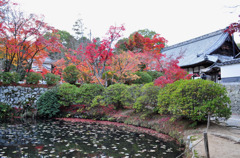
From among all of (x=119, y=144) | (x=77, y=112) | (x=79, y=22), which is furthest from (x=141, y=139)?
(x=79, y=22)

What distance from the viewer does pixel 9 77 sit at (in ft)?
40.1

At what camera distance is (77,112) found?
1202 centimetres

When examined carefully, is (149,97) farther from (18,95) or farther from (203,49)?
(203,49)

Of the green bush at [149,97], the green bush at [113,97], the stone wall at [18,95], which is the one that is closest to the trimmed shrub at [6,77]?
the stone wall at [18,95]

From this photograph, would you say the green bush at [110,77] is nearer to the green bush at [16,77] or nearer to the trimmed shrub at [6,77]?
the green bush at [16,77]

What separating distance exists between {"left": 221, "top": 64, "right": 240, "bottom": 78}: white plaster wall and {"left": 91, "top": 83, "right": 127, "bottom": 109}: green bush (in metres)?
7.26

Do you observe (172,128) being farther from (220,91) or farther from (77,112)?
(77,112)

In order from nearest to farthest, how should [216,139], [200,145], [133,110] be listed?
[200,145]
[216,139]
[133,110]

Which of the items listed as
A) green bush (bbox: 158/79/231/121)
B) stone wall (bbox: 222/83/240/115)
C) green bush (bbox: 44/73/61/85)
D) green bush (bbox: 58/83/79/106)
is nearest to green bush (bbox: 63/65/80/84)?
green bush (bbox: 44/73/61/85)

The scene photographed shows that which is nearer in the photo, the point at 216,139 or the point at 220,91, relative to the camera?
the point at 216,139

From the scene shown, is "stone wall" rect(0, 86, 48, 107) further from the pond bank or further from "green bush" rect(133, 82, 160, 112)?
"green bush" rect(133, 82, 160, 112)

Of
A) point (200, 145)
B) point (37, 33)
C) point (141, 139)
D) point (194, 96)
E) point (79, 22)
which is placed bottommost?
point (141, 139)

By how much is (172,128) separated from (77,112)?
6.95 metres

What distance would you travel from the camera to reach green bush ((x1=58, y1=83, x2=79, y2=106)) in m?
12.1
